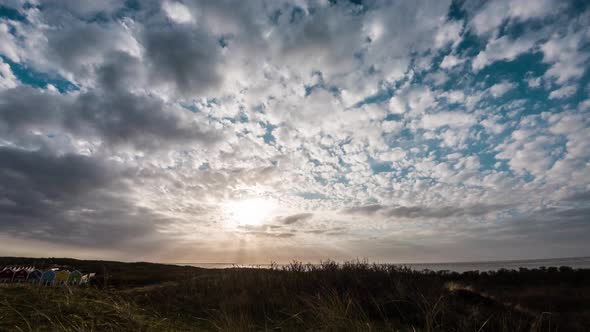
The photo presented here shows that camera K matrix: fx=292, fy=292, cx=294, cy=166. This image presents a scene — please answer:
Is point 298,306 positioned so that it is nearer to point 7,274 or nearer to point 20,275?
point 20,275

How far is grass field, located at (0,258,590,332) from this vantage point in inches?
149

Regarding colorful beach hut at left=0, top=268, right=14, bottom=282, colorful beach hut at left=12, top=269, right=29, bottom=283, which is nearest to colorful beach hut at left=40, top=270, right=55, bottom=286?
colorful beach hut at left=12, top=269, right=29, bottom=283

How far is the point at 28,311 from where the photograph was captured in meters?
3.55

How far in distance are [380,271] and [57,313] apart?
936cm

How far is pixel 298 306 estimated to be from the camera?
7.59 m

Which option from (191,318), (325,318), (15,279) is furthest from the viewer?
(15,279)

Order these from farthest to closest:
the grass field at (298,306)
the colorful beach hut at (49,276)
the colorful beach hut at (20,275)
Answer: the colorful beach hut at (20,275), the colorful beach hut at (49,276), the grass field at (298,306)

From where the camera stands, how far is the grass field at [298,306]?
3783 millimetres

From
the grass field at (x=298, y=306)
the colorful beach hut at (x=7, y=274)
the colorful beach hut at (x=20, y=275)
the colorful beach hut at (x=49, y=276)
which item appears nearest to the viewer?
the grass field at (x=298, y=306)

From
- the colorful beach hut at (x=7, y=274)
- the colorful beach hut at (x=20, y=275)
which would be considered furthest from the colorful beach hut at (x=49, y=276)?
the colorful beach hut at (x=7, y=274)

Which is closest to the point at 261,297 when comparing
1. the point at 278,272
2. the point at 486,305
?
the point at 278,272

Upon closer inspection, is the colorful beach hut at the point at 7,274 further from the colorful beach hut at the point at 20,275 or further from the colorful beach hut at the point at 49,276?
the colorful beach hut at the point at 49,276

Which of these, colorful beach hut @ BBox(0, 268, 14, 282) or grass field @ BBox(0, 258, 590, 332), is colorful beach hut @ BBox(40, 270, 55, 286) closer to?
colorful beach hut @ BBox(0, 268, 14, 282)

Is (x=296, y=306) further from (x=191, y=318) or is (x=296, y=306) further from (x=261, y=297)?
(x=191, y=318)
